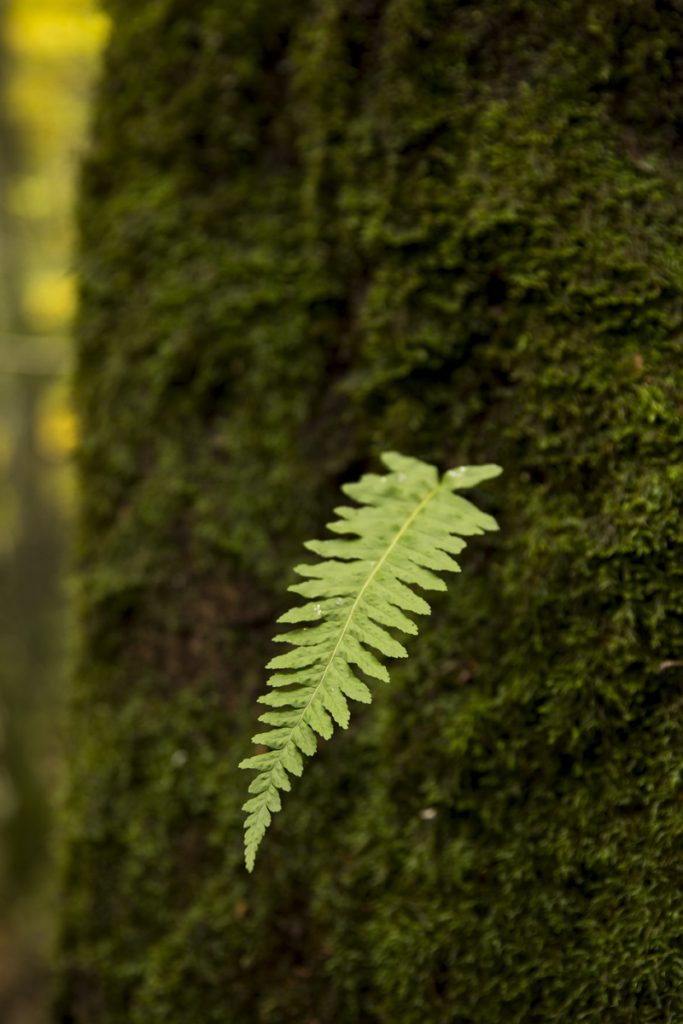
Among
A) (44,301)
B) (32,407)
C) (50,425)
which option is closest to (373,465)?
(50,425)

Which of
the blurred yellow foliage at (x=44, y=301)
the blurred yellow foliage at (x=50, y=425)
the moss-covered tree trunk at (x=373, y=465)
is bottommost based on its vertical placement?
the blurred yellow foliage at (x=50, y=425)

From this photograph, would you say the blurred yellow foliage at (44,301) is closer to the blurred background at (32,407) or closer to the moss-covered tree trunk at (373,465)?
the blurred background at (32,407)

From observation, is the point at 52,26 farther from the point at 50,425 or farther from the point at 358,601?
the point at 358,601

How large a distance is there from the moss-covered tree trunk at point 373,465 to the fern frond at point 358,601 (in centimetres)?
18

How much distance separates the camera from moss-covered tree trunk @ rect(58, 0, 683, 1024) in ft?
4.98

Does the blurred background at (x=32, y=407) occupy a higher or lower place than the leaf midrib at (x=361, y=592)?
lower

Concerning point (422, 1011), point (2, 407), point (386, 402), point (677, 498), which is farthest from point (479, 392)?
point (2, 407)

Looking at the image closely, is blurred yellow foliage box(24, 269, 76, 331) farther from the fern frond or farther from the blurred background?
the fern frond

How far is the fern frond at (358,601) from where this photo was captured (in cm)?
132

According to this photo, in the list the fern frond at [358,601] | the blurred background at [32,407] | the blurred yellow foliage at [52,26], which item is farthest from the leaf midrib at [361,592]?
the blurred background at [32,407]

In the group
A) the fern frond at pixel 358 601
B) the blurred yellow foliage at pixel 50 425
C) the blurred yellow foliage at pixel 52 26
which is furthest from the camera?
the blurred yellow foliage at pixel 50 425

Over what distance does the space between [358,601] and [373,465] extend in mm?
551

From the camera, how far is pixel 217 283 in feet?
7.11

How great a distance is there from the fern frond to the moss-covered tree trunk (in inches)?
7.1
